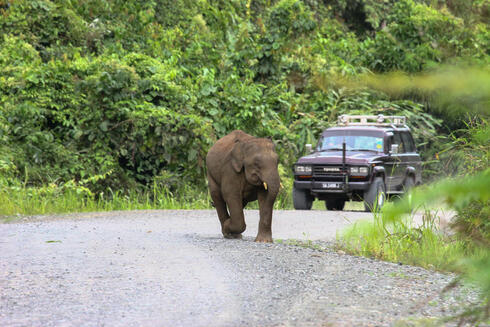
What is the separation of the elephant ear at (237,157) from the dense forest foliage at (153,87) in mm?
5596

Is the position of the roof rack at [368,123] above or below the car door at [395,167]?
above

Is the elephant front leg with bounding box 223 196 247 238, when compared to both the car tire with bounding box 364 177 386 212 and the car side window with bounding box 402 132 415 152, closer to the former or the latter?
the car tire with bounding box 364 177 386 212

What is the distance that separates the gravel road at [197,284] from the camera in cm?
528

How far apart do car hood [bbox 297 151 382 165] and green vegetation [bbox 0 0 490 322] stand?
4.60 feet

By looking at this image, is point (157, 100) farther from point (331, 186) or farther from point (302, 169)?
point (331, 186)

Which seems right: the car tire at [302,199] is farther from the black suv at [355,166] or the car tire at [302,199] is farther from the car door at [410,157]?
the car door at [410,157]

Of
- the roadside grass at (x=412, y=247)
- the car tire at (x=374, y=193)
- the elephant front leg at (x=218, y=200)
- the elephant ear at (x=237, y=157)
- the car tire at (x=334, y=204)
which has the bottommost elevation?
the car tire at (x=334, y=204)

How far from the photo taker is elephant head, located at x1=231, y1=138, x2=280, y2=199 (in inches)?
397

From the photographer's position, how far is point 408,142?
19.8 m

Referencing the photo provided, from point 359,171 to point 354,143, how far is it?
161cm

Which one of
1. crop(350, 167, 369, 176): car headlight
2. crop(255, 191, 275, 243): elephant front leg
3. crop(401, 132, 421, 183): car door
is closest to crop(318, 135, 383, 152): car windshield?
crop(401, 132, 421, 183): car door

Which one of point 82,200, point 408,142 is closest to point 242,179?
point 82,200

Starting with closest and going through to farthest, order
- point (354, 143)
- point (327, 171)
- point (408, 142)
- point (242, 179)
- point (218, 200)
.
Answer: point (242, 179) → point (218, 200) → point (327, 171) → point (354, 143) → point (408, 142)

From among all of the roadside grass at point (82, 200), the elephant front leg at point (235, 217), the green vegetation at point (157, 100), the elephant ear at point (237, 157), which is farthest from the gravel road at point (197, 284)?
the roadside grass at point (82, 200)
